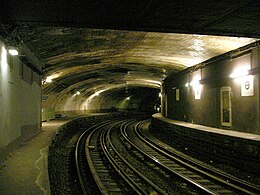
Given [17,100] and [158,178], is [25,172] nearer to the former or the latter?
[17,100]

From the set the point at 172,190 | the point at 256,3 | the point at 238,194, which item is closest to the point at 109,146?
the point at 172,190

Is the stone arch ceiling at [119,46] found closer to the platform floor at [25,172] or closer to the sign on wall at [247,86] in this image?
the sign on wall at [247,86]

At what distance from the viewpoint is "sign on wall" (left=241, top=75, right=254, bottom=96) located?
1005 cm

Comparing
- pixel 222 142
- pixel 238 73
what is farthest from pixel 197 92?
pixel 222 142

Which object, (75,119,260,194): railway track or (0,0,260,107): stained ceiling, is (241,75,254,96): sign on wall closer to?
(0,0,260,107): stained ceiling

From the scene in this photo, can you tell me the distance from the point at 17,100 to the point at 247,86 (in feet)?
24.8

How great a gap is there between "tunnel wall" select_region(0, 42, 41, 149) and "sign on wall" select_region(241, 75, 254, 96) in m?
7.42

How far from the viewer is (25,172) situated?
723 centimetres

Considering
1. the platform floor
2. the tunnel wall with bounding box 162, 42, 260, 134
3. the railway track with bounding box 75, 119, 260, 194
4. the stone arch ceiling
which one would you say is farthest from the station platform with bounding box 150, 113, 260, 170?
the platform floor

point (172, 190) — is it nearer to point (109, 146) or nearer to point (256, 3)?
point (256, 3)

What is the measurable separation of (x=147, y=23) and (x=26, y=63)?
21.4 ft

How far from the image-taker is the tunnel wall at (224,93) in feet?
32.8

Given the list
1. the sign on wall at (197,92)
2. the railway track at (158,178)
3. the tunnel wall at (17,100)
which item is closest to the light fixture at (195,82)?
the sign on wall at (197,92)

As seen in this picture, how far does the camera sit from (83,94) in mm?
32688
